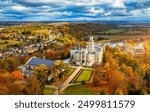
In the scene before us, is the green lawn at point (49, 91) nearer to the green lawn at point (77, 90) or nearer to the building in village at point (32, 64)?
the green lawn at point (77, 90)

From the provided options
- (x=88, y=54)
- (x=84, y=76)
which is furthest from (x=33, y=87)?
(x=88, y=54)

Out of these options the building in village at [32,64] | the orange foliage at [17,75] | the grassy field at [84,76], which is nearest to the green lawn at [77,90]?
the grassy field at [84,76]

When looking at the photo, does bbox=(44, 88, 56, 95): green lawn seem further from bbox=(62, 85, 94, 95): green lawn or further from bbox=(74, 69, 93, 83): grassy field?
bbox=(74, 69, 93, 83): grassy field

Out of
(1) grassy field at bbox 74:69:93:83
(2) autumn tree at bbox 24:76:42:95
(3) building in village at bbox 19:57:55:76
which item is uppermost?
(3) building in village at bbox 19:57:55:76

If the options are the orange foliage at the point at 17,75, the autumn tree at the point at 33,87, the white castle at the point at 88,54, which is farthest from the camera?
the white castle at the point at 88,54

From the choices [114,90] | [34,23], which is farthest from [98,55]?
[34,23]

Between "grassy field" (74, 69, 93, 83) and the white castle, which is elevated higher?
the white castle

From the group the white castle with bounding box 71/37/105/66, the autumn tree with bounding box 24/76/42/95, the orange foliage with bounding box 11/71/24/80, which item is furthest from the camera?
the white castle with bounding box 71/37/105/66

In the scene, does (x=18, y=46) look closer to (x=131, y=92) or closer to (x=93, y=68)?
(x=93, y=68)

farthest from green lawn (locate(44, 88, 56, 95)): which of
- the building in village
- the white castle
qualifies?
the white castle
